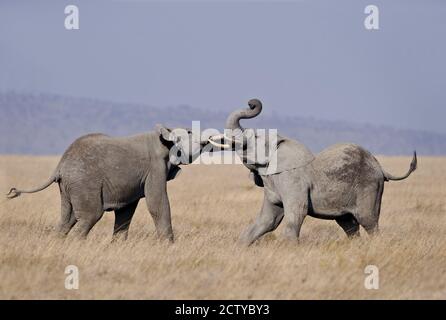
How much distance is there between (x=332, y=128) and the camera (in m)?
158

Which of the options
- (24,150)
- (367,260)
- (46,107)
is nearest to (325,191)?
(367,260)

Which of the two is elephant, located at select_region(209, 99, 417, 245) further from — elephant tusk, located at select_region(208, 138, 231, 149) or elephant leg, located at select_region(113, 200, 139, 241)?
elephant leg, located at select_region(113, 200, 139, 241)

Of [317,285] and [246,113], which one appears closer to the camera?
[317,285]

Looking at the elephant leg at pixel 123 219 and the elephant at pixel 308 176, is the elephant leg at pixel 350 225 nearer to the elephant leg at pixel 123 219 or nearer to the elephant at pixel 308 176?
the elephant at pixel 308 176

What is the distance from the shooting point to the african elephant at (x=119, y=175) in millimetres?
15977

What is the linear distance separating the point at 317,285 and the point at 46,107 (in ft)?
451

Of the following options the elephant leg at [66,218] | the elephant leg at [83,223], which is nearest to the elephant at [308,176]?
the elephant leg at [83,223]

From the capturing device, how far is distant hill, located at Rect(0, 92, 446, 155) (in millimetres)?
131375

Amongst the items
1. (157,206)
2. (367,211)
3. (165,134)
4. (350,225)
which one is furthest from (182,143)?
(367,211)

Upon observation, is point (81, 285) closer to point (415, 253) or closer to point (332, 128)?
point (415, 253)

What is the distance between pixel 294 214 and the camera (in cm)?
1545

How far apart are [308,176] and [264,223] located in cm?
104

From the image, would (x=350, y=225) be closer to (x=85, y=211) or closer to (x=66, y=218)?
(x=85, y=211)

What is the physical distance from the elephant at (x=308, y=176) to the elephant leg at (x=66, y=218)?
265 cm
